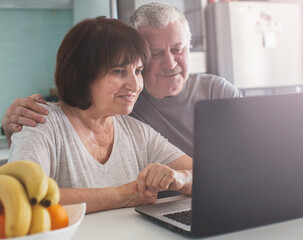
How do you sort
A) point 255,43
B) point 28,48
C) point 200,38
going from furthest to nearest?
point 255,43, point 200,38, point 28,48

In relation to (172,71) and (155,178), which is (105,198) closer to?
(155,178)

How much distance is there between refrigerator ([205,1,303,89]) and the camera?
143 inches

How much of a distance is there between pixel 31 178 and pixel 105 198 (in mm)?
477

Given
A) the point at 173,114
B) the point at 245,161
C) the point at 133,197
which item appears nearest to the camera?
the point at 245,161

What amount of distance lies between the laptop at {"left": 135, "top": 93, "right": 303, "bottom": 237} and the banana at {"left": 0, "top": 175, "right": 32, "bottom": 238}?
0.28 metres

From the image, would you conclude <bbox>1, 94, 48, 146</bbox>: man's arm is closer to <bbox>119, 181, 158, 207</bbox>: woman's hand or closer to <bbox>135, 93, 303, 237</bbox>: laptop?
<bbox>119, 181, 158, 207</bbox>: woman's hand

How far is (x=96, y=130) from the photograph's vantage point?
1.43 m

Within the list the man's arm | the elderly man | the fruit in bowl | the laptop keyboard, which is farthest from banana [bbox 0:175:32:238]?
the elderly man

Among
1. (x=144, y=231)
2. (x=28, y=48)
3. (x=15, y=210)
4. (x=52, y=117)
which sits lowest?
(x=144, y=231)

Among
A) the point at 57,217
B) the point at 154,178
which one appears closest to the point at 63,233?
the point at 57,217

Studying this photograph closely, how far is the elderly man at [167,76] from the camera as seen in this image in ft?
5.60

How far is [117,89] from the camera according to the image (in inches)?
53.6

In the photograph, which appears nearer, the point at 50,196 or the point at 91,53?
the point at 50,196

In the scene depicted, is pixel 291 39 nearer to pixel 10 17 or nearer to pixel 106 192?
pixel 10 17
